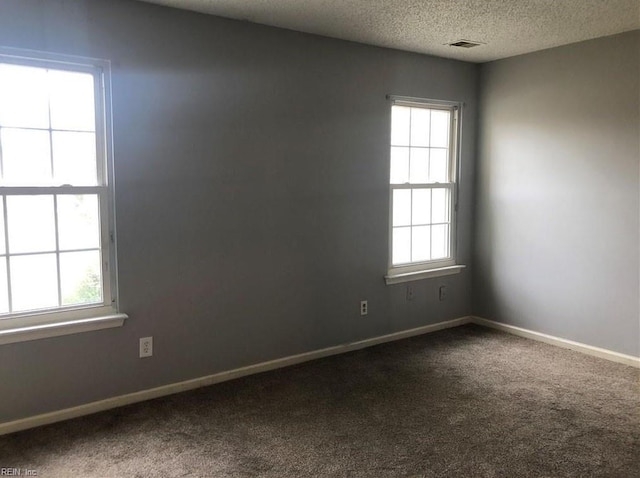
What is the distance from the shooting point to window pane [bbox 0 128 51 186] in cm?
277

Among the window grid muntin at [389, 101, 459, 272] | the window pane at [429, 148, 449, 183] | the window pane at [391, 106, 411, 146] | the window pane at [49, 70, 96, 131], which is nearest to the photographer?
the window pane at [49, 70, 96, 131]

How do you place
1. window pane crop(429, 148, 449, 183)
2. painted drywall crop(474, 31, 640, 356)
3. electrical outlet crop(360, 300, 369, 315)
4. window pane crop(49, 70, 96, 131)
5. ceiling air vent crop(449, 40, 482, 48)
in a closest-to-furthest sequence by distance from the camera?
1. window pane crop(49, 70, 96, 131)
2. painted drywall crop(474, 31, 640, 356)
3. ceiling air vent crop(449, 40, 482, 48)
4. electrical outlet crop(360, 300, 369, 315)
5. window pane crop(429, 148, 449, 183)

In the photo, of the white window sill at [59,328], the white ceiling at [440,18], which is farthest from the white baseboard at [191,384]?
the white ceiling at [440,18]

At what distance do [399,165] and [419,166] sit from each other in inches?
9.4

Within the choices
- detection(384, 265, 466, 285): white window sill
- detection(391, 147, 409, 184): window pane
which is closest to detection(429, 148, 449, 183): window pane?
detection(391, 147, 409, 184): window pane

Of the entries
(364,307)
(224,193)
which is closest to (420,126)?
(364,307)

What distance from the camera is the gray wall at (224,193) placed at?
2.97m

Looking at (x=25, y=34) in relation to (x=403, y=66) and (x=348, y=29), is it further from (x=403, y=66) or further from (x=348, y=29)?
(x=403, y=66)

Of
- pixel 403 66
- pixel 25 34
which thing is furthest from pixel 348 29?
pixel 25 34

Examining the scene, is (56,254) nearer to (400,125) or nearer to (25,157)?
(25,157)

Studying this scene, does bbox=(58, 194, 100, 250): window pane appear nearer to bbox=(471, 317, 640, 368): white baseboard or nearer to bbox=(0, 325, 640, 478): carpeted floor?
bbox=(0, 325, 640, 478): carpeted floor

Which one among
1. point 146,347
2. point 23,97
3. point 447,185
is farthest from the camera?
point 447,185

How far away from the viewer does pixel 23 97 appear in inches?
109

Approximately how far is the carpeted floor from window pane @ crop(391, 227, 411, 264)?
0.93m
